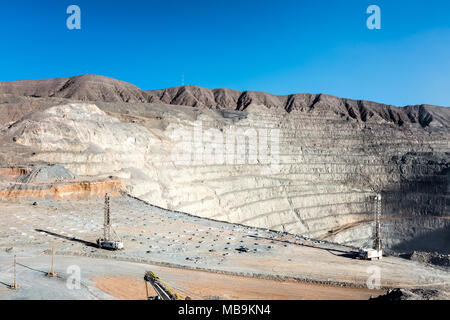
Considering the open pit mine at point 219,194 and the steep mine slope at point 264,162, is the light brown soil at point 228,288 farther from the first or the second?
the steep mine slope at point 264,162

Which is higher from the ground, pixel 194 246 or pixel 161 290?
pixel 161 290

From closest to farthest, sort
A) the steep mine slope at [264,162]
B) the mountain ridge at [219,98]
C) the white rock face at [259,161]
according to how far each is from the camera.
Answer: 1. the steep mine slope at [264,162]
2. the white rock face at [259,161]
3. the mountain ridge at [219,98]

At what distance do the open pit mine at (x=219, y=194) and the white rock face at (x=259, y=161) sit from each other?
0.82 feet

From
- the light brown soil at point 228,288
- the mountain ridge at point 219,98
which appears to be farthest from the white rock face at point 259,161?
the light brown soil at point 228,288

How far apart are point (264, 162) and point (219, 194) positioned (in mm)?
16215

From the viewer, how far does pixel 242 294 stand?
546 inches

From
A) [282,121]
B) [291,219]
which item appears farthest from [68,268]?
[282,121]

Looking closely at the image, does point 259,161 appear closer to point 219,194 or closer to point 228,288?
point 219,194

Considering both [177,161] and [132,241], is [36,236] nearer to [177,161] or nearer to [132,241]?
[132,241]

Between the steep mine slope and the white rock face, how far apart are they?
0.58ft

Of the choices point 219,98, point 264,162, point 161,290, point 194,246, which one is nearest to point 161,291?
point 161,290

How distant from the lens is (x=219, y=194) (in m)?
50.2

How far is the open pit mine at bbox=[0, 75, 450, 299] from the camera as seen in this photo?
16000 millimetres

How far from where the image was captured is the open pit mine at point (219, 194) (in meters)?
16.0
